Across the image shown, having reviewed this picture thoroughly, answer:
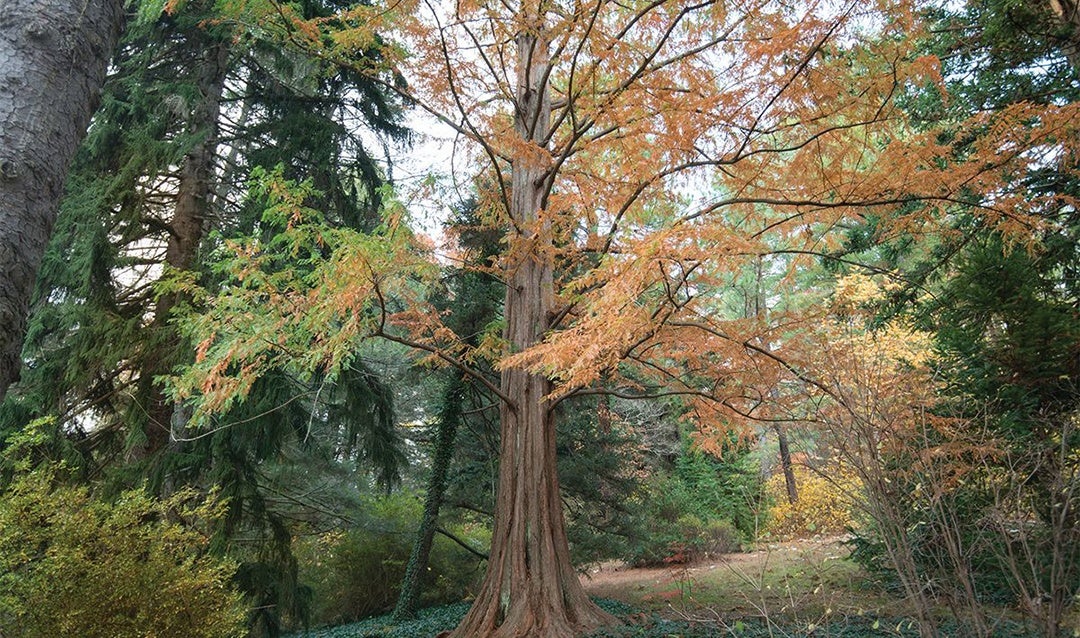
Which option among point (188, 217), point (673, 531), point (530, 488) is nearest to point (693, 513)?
point (673, 531)

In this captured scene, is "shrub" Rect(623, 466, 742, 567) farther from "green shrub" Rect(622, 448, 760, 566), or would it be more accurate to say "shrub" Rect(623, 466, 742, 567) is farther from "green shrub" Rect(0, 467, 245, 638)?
"green shrub" Rect(0, 467, 245, 638)

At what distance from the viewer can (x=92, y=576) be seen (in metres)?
3.19

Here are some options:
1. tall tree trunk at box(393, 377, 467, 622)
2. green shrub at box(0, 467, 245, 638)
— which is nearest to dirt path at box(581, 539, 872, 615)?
tall tree trunk at box(393, 377, 467, 622)

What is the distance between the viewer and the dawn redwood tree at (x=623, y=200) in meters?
4.06

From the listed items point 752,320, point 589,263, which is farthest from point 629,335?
point 589,263

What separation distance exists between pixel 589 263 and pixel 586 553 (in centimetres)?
401

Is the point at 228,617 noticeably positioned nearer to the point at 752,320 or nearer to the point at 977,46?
the point at 752,320

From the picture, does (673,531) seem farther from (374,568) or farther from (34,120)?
(34,120)

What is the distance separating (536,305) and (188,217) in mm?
4243

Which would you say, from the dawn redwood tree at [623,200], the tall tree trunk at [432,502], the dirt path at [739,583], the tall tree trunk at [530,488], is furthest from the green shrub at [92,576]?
the dirt path at [739,583]

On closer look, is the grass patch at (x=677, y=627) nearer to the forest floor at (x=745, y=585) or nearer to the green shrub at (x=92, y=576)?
the forest floor at (x=745, y=585)

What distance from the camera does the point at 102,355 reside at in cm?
585

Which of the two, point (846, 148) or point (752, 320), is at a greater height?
point (846, 148)

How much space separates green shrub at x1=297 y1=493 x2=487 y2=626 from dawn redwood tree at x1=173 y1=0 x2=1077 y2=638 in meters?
3.04
